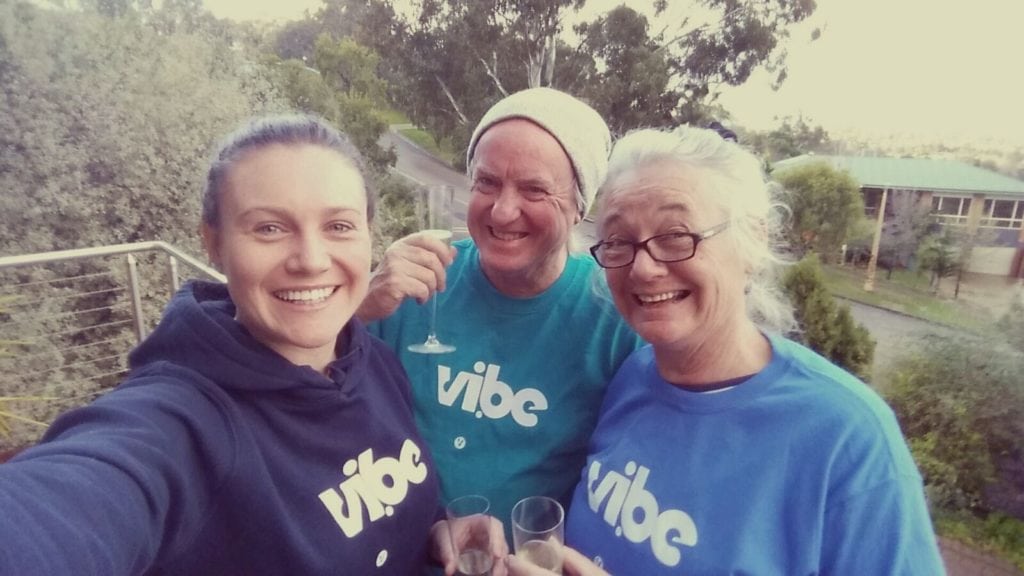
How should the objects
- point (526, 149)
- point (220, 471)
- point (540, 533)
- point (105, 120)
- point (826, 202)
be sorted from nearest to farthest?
point (220, 471)
point (540, 533)
point (526, 149)
point (826, 202)
point (105, 120)

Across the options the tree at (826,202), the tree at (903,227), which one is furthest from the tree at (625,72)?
the tree at (903,227)

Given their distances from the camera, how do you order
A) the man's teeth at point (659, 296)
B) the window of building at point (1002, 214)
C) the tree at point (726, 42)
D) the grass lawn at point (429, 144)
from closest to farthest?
the man's teeth at point (659, 296)
the window of building at point (1002, 214)
the grass lawn at point (429, 144)
the tree at point (726, 42)

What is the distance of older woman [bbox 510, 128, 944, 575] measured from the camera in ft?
2.82

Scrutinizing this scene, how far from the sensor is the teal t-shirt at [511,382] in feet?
4.23

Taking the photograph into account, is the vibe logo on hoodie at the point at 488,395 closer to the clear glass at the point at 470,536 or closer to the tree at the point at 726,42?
the clear glass at the point at 470,536

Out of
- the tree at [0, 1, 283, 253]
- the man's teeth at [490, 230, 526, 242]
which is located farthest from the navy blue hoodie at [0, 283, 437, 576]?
the tree at [0, 1, 283, 253]

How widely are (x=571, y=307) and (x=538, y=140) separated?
0.38 meters

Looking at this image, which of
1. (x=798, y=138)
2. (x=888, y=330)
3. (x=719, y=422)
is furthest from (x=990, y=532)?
(x=719, y=422)

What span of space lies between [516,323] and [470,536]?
0.47m

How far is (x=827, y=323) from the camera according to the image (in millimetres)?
3389

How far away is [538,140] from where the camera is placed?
128 centimetres

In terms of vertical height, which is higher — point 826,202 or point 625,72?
point 625,72

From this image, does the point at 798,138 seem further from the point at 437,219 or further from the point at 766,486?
the point at 766,486

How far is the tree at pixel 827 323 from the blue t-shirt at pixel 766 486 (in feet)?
8.40
